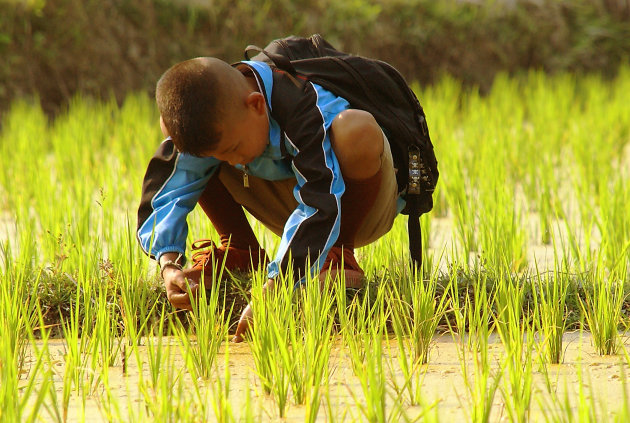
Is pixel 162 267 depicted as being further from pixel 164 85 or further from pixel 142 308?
pixel 164 85

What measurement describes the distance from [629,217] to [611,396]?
112cm

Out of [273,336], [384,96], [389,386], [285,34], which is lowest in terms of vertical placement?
[389,386]

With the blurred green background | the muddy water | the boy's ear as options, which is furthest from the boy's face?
the blurred green background

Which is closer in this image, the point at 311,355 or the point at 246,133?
the point at 311,355

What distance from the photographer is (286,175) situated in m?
2.23

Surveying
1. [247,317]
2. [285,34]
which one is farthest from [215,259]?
[285,34]

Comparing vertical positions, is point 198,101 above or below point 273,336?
above

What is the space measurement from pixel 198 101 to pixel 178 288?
48 cm

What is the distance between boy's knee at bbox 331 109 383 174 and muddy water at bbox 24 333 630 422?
460mm

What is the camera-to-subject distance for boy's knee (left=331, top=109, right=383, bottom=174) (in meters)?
2.06

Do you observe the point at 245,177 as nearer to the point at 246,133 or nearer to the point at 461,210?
the point at 246,133

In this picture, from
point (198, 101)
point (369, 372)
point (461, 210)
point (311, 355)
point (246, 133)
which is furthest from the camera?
point (461, 210)

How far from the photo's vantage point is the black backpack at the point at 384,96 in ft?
7.28

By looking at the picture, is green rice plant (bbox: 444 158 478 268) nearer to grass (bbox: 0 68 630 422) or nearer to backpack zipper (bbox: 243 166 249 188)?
grass (bbox: 0 68 630 422)
